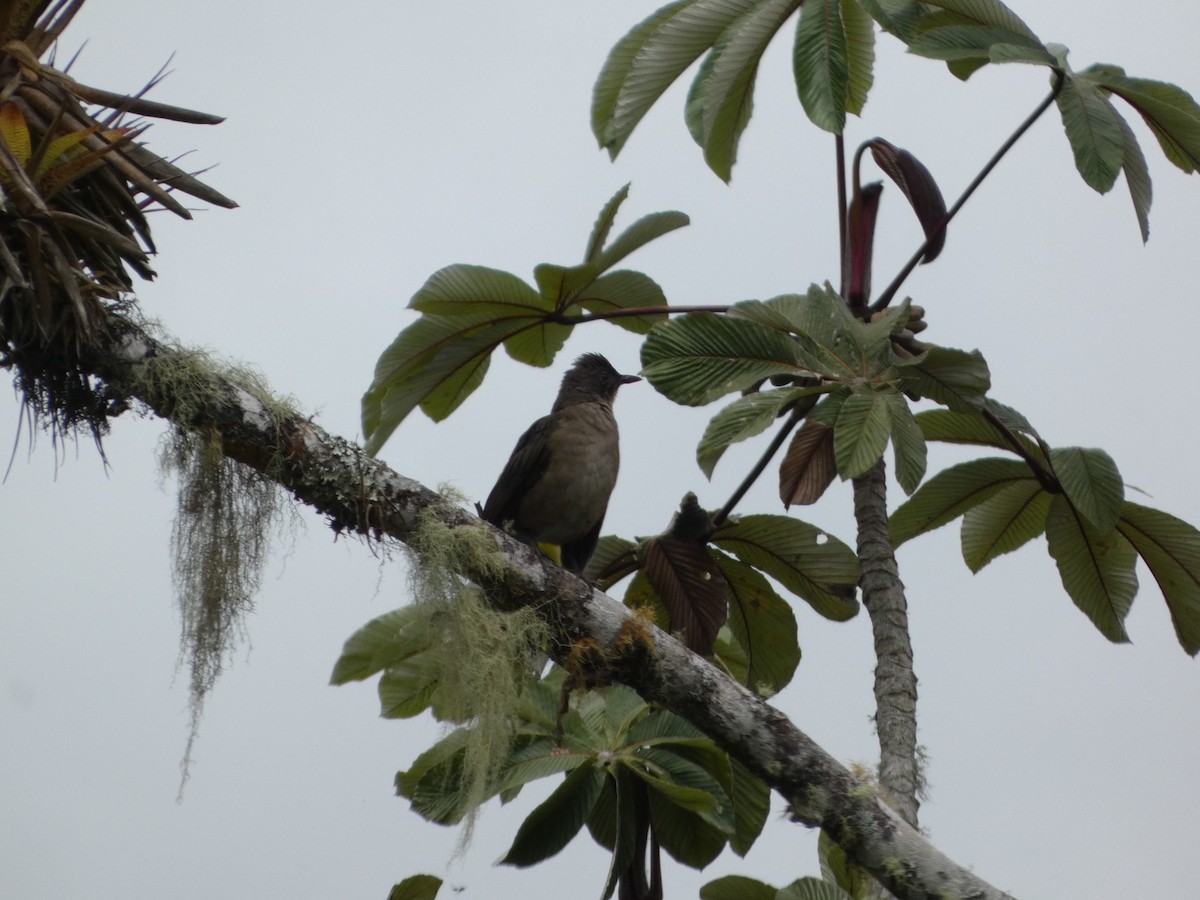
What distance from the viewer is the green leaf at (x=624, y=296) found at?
184 inches

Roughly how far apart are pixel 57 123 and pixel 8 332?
52 cm

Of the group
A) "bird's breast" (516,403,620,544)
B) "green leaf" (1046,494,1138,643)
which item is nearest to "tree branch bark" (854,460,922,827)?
"green leaf" (1046,494,1138,643)

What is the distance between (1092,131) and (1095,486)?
107 cm

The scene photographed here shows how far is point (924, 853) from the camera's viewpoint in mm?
3598

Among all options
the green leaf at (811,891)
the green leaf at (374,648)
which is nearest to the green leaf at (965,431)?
the green leaf at (811,891)

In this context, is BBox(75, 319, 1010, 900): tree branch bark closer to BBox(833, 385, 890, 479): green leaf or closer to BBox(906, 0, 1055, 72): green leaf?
BBox(833, 385, 890, 479): green leaf

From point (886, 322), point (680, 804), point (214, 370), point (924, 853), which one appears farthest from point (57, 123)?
point (924, 853)

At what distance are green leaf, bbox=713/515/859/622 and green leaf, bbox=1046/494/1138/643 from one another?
27.6 inches

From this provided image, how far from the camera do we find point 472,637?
3.61 metres

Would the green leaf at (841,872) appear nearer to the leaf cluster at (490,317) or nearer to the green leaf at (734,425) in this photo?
the green leaf at (734,425)

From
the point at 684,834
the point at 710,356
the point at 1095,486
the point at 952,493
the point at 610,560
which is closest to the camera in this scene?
the point at 710,356

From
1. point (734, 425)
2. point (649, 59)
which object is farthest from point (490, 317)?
point (734, 425)

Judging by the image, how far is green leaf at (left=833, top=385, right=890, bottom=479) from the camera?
334cm

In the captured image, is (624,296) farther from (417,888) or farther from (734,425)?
(417,888)
